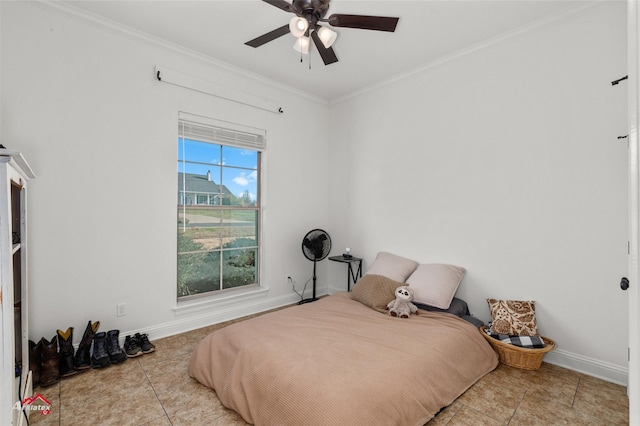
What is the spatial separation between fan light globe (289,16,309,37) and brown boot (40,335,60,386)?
8.78 ft

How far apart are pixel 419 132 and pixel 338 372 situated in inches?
102

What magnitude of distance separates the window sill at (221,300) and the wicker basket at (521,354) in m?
2.36

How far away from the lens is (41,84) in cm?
A: 237

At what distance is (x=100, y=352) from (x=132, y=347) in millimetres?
233

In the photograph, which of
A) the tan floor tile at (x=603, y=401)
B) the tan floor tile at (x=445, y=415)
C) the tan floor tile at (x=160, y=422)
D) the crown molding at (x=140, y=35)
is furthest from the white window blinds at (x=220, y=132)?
the tan floor tile at (x=603, y=401)

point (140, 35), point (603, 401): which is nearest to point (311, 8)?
point (140, 35)

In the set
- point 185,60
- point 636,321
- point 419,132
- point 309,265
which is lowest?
point 309,265

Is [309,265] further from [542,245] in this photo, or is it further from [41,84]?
[41,84]

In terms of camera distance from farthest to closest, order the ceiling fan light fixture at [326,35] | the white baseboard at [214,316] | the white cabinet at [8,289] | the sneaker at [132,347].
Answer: the white baseboard at [214,316] < the sneaker at [132,347] < the ceiling fan light fixture at [326,35] < the white cabinet at [8,289]

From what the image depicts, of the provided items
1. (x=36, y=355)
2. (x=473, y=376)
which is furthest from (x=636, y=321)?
(x=36, y=355)

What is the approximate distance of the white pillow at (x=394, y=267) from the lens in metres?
3.18

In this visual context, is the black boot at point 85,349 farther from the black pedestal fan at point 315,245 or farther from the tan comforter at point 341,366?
the black pedestal fan at point 315,245

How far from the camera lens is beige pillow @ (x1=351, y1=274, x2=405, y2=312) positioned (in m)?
2.89

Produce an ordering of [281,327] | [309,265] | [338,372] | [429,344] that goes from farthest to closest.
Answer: [309,265], [281,327], [429,344], [338,372]
